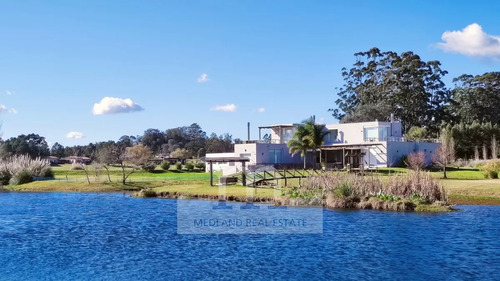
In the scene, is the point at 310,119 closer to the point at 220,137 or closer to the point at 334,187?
the point at 334,187

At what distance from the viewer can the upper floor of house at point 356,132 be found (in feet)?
220

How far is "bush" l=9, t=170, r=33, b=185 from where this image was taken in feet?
190

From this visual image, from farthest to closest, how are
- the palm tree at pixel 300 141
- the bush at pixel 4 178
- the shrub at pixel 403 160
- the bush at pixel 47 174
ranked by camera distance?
the palm tree at pixel 300 141
the bush at pixel 47 174
the shrub at pixel 403 160
the bush at pixel 4 178

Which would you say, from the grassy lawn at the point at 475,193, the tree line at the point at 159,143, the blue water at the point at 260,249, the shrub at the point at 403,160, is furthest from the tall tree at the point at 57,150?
the grassy lawn at the point at 475,193

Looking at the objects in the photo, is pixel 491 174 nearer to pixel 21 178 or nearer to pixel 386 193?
pixel 386 193

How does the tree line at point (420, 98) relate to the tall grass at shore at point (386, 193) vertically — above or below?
above

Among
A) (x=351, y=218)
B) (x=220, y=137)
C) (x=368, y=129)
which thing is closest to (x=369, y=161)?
(x=368, y=129)

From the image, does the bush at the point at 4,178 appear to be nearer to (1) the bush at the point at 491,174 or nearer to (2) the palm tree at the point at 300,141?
(2) the palm tree at the point at 300,141

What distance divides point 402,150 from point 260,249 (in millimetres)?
47080

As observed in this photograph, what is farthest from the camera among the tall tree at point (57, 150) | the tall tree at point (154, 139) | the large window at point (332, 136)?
the tall tree at point (154, 139)

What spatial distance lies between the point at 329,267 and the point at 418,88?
86.6 meters

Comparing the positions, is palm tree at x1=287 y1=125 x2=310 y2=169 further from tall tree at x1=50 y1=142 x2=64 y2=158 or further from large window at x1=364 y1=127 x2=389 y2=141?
tall tree at x1=50 y1=142 x2=64 y2=158

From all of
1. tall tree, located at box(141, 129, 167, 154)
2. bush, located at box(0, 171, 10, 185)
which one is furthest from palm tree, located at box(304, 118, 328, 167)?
tall tree, located at box(141, 129, 167, 154)

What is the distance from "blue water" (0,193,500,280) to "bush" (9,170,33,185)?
28.4m
